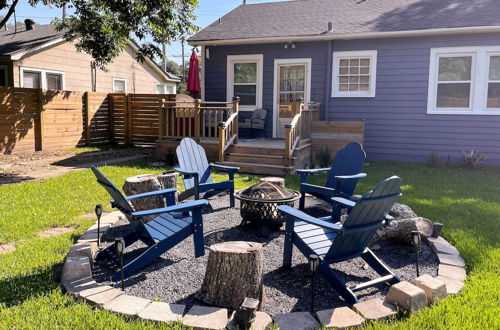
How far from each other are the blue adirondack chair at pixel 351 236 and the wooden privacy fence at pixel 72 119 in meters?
7.26

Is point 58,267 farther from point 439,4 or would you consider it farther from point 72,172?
point 439,4

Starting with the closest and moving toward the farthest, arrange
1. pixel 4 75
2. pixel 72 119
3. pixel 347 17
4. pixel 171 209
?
pixel 171 209
pixel 347 17
pixel 72 119
pixel 4 75

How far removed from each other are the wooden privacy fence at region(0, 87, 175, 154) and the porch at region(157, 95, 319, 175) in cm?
78

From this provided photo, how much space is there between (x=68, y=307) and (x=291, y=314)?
56.9 inches

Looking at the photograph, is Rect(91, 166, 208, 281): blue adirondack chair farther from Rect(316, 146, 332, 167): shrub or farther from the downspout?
the downspout

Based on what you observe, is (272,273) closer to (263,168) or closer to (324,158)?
(263,168)

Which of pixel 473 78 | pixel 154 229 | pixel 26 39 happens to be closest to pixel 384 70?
pixel 473 78

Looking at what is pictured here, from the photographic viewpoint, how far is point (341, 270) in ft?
12.0

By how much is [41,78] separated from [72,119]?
10.9ft

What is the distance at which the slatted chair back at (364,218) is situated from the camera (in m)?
2.94

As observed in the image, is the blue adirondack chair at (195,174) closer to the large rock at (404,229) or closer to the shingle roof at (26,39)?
the large rock at (404,229)

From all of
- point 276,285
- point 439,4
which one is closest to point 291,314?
point 276,285

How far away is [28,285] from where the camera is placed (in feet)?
10.2

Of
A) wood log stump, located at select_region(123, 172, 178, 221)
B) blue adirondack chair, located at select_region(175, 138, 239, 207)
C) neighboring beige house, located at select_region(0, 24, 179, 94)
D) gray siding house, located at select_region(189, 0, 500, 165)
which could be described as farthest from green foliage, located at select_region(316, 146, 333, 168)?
neighboring beige house, located at select_region(0, 24, 179, 94)
